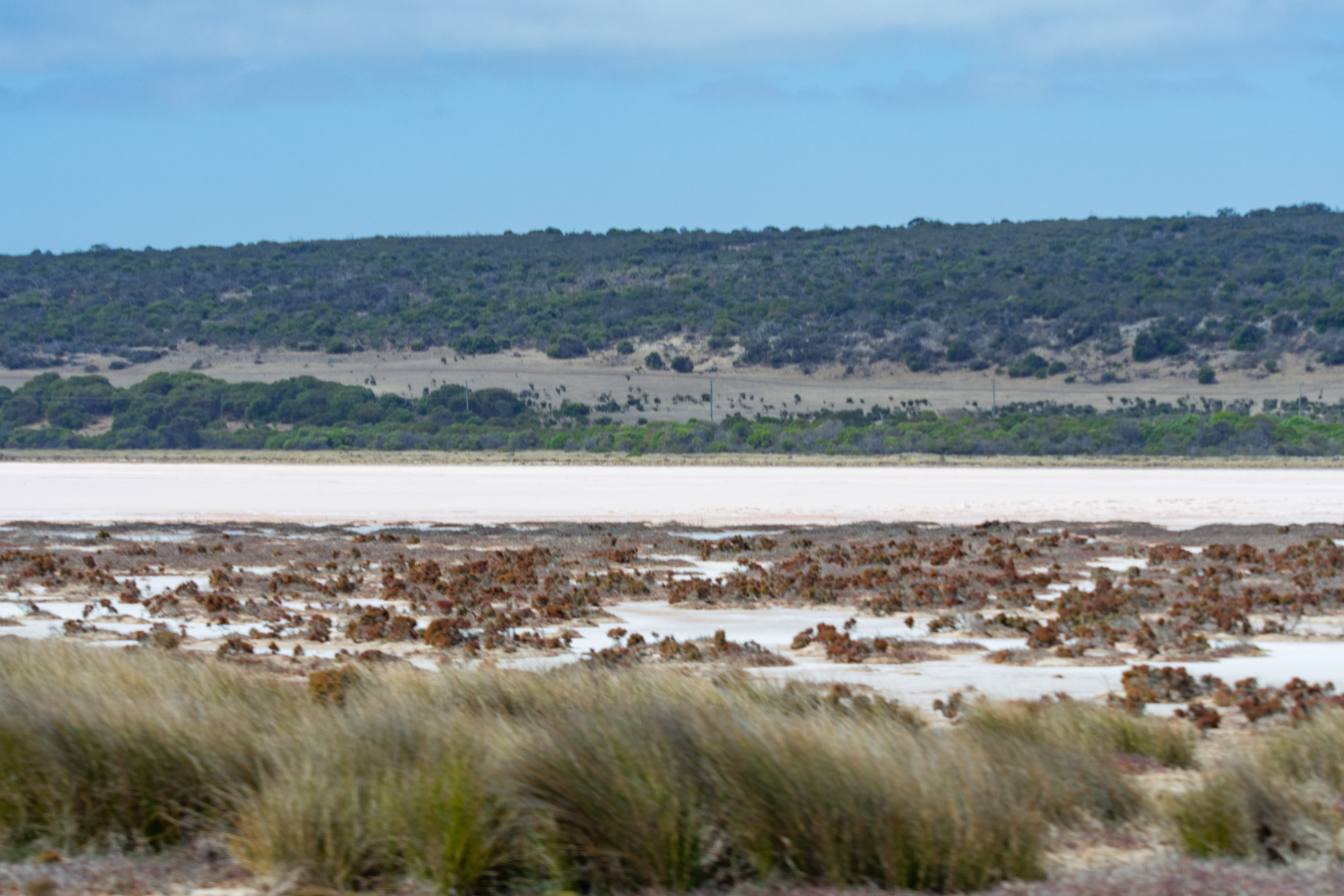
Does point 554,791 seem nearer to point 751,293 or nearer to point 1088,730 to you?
point 1088,730

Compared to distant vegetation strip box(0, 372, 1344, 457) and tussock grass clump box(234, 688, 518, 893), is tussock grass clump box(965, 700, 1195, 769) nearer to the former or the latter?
tussock grass clump box(234, 688, 518, 893)

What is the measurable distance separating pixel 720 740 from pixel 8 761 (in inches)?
113

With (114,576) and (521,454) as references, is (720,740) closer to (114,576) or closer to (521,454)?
(114,576)

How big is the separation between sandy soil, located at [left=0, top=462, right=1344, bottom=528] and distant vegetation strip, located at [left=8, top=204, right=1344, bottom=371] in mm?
37893

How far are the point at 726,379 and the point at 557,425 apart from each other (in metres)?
14.8

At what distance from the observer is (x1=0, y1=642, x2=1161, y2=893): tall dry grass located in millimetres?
4957

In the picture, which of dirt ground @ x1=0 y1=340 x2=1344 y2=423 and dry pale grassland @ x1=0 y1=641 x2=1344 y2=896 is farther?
dirt ground @ x1=0 y1=340 x2=1344 y2=423

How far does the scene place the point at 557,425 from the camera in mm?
62094

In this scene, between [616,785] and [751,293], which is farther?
[751,293]

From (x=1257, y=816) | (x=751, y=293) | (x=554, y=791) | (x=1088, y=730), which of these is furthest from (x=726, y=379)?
(x=554, y=791)

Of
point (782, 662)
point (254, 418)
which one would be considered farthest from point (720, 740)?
point (254, 418)

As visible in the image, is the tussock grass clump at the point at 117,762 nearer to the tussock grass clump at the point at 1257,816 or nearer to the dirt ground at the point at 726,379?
the tussock grass clump at the point at 1257,816

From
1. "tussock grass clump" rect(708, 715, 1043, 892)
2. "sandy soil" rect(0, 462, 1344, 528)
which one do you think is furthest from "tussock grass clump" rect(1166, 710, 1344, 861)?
"sandy soil" rect(0, 462, 1344, 528)

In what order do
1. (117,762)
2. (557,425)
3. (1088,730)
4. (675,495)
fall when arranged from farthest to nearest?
(557,425) → (675,495) → (1088,730) → (117,762)
